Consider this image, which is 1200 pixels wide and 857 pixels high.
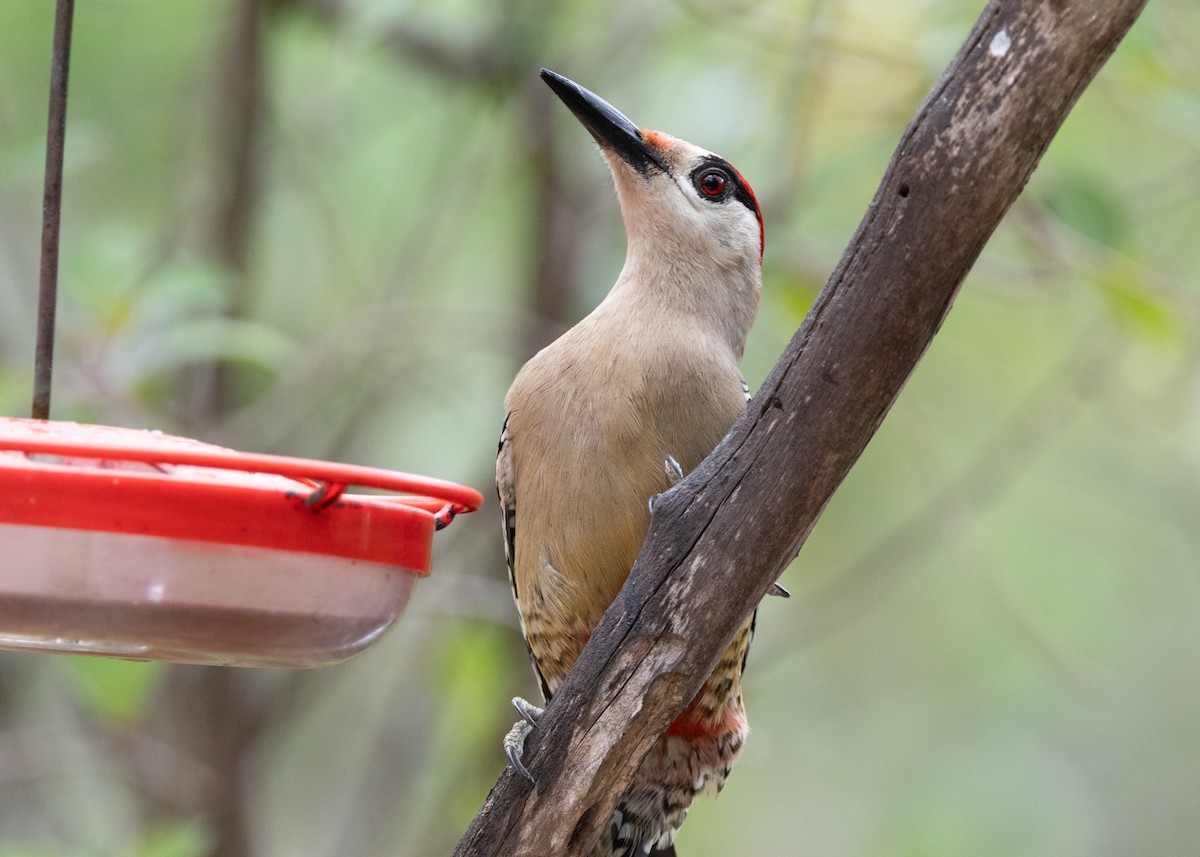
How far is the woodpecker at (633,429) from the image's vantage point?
3.10 meters

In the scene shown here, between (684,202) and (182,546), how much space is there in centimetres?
217

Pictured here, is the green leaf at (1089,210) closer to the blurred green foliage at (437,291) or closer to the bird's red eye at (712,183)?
the blurred green foliage at (437,291)

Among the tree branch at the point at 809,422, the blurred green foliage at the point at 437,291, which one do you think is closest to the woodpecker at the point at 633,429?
the tree branch at the point at 809,422

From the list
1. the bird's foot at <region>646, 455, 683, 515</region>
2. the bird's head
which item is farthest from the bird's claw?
the bird's head

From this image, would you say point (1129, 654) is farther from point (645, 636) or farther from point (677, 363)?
point (645, 636)

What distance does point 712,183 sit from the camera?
3.78 meters

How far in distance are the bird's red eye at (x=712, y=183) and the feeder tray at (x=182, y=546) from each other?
1934 mm

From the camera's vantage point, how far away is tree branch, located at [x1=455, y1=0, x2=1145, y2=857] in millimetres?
1938

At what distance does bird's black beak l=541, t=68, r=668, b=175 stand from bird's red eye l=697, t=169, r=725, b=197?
12 cm

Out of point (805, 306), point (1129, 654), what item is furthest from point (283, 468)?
point (1129, 654)

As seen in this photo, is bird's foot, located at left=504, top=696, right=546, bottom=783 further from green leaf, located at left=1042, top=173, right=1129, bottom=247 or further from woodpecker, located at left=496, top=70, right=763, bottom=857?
green leaf, located at left=1042, top=173, right=1129, bottom=247

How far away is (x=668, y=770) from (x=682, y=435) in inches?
35.0

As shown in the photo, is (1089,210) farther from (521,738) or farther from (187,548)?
(187,548)

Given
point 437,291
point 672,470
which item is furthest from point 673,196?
point 437,291
